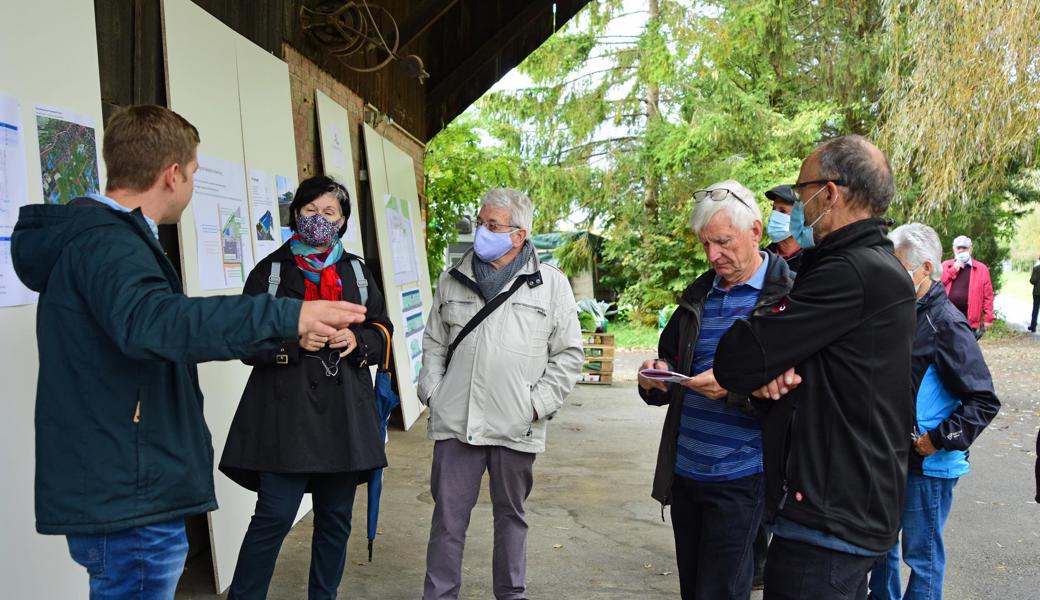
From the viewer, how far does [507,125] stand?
22.1m

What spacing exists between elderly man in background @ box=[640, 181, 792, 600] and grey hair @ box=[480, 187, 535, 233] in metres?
0.89

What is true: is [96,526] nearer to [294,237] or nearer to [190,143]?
[190,143]

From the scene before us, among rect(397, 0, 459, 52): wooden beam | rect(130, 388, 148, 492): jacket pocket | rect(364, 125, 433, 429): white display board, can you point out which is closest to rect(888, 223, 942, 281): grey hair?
rect(130, 388, 148, 492): jacket pocket

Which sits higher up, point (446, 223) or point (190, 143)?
point (446, 223)

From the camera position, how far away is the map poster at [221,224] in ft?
14.6

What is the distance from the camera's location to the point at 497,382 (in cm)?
391

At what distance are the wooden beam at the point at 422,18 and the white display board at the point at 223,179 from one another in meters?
3.30

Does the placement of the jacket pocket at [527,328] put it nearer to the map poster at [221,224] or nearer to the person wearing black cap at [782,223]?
the person wearing black cap at [782,223]

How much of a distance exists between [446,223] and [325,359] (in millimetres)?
10058

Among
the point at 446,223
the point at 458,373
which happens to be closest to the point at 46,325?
the point at 458,373

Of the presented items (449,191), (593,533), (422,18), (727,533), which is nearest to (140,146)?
(727,533)

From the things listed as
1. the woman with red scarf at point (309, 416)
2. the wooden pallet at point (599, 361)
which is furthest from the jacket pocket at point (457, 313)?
the wooden pallet at point (599, 361)

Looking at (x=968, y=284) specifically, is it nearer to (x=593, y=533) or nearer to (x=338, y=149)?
(x=593, y=533)

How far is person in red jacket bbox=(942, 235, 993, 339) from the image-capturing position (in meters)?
10.1
